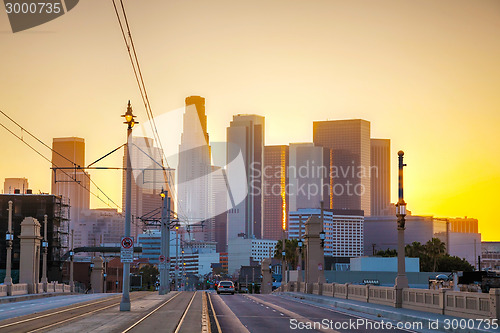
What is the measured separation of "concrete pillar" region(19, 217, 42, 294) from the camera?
2618 inches

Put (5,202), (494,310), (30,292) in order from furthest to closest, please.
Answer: (5,202)
(30,292)
(494,310)

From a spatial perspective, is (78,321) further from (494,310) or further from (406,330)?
(494,310)

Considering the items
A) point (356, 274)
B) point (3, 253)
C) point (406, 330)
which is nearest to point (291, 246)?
point (356, 274)

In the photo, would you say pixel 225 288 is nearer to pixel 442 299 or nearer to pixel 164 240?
pixel 164 240

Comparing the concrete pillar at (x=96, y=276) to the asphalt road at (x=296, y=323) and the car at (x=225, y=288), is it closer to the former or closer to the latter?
the car at (x=225, y=288)

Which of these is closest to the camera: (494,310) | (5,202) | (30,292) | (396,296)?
(494,310)

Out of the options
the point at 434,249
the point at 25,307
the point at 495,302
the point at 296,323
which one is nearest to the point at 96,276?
the point at 25,307

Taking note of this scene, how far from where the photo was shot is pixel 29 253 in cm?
6650

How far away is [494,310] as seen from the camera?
2741cm

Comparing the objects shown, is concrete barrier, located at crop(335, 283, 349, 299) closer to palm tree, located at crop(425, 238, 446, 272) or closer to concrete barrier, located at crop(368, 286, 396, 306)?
concrete barrier, located at crop(368, 286, 396, 306)

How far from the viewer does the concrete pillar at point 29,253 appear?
66500 mm

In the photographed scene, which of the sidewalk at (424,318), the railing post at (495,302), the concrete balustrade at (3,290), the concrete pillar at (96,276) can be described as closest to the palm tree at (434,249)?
the concrete pillar at (96,276)

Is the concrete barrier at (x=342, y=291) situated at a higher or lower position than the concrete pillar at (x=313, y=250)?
lower

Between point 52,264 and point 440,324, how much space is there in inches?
5240
